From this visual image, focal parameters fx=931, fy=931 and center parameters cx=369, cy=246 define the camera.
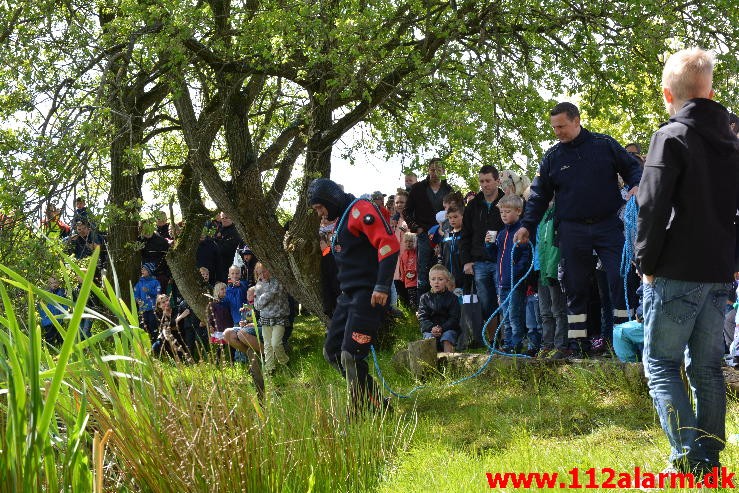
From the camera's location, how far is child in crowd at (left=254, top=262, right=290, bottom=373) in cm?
1064

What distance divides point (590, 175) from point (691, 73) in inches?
122

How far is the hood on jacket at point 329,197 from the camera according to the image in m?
6.90

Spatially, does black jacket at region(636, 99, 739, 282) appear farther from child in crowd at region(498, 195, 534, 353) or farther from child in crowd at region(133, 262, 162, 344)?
child in crowd at region(133, 262, 162, 344)

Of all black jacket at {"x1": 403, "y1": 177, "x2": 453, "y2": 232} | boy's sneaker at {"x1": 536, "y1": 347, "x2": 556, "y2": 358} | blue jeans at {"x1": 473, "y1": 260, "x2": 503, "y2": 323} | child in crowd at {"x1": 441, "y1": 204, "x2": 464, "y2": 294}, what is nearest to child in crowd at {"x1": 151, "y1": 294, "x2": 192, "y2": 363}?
boy's sneaker at {"x1": 536, "y1": 347, "x2": 556, "y2": 358}

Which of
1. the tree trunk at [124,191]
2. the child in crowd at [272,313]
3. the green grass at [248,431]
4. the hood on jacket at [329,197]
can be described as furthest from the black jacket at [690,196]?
the child in crowd at [272,313]

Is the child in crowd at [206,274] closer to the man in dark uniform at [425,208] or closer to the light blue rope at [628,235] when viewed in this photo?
the man in dark uniform at [425,208]

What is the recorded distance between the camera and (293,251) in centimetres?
1134

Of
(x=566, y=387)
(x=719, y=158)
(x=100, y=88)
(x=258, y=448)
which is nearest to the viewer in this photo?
Answer: (x=719, y=158)

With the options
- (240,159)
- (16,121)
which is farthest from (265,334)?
(16,121)

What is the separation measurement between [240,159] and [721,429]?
348 inches

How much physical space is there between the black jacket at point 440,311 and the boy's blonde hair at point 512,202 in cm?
118

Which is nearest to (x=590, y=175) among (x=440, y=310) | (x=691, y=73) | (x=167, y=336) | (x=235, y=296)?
(x=440, y=310)

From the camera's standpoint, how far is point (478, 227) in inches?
372

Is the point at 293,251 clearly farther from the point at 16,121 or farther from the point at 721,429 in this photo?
the point at 721,429
